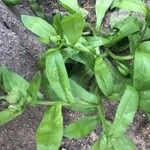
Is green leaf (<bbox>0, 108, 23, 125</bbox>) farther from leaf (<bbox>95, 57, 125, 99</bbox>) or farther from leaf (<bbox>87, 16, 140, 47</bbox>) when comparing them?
leaf (<bbox>87, 16, 140, 47</bbox>)

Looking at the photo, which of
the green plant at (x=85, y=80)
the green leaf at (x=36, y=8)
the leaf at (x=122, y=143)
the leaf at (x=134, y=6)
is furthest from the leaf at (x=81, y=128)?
the green leaf at (x=36, y=8)

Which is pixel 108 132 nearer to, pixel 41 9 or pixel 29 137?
pixel 29 137

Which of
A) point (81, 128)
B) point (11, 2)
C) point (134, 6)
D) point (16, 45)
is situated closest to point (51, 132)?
point (81, 128)

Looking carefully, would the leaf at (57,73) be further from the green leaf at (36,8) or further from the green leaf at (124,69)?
the green leaf at (36,8)

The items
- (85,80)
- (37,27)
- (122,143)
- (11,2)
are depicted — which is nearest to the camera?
(122,143)

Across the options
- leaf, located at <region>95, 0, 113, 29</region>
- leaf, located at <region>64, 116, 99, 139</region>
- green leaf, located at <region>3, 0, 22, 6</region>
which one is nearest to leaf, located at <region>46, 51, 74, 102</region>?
leaf, located at <region>64, 116, 99, 139</region>

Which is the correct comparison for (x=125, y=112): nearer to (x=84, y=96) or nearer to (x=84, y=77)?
(x=84, y=96)
